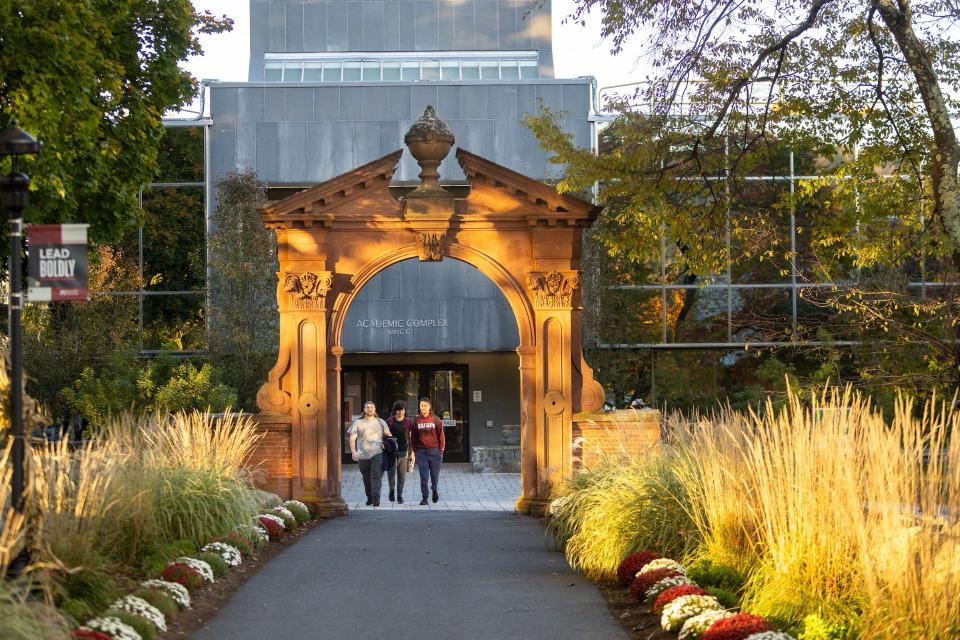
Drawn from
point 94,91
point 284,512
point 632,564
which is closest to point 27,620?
point 632,564

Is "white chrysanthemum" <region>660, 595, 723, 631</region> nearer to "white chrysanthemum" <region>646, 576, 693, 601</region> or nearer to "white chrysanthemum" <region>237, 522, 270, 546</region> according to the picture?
"white chrysanthemum" <region>646, 576, 693, 601</region>

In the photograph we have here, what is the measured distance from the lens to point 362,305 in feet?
110

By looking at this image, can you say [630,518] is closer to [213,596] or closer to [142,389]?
[213,596]

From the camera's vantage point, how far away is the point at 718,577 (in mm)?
9664

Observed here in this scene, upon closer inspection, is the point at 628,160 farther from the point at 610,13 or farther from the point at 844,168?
the point at 844,168

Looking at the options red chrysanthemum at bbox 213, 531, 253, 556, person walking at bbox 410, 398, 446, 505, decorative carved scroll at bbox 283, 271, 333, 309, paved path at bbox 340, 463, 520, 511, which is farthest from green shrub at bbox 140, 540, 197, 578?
person walking at bbox 410, 398, 446, 505

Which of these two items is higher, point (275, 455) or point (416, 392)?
point (416, 392)

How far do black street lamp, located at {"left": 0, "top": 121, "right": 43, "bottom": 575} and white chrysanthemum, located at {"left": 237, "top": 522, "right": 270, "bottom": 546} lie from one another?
4.86 meters

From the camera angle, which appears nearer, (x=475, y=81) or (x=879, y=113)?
(x=879, y=113)

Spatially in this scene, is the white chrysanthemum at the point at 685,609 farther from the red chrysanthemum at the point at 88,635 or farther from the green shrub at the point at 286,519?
the green shrub at the point at 286,519

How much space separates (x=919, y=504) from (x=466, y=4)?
30.7m

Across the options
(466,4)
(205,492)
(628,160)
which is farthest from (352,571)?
(466,4)

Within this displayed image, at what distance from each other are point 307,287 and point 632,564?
927 centimetres

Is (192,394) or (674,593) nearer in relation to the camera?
(674,593)
